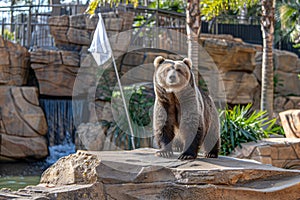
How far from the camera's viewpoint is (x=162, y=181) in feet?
14.6

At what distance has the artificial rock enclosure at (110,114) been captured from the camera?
4426mm

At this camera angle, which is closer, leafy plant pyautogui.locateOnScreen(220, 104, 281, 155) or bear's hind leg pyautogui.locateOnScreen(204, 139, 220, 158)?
bear's hind leg pyautogui.locateOnScreen(204, 139, 220, 158)

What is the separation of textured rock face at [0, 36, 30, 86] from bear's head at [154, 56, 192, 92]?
10.7 m

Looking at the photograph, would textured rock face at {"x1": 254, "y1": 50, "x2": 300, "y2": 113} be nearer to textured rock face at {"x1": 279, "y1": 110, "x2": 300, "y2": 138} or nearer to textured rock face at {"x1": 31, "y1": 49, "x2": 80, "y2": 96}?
textured rock face at {"x1": 279, "y1": 110, "x2": 300, "y2": 138}

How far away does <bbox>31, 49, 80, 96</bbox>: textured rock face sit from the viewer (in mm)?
15219

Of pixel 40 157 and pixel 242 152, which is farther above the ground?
pixel 242 152

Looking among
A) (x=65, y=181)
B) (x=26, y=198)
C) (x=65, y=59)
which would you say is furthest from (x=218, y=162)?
(x=65, y=59)

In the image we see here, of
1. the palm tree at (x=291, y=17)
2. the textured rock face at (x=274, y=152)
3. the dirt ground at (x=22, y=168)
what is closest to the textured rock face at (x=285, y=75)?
the palm tree at (x=291, y=17)

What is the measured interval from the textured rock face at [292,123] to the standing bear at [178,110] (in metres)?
6.23

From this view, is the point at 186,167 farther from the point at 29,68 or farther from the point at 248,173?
the point at 29,68

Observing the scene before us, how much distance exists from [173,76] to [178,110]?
43 centimetres

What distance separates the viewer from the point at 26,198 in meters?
3.85

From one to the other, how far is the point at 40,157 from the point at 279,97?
9927mm

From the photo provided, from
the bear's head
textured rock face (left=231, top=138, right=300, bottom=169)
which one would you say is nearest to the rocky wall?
textured rock face (left=231, top=138, right=300, bottom=169)
